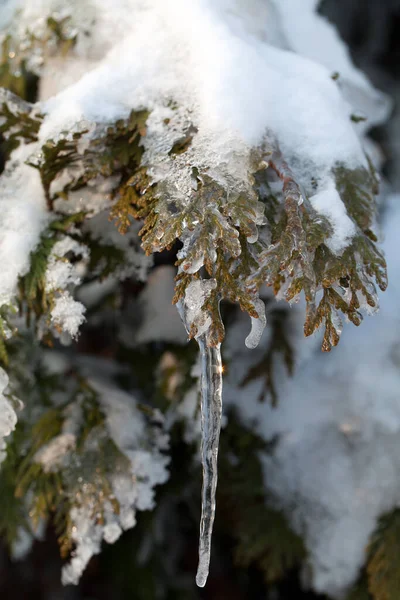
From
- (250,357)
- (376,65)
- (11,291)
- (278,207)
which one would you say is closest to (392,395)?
(250,357)

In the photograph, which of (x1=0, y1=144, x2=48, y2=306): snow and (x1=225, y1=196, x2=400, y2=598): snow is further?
(x1=225, y1=196, x2=400, y2=598): snow

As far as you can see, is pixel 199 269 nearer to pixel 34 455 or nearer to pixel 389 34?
pixel 34 455

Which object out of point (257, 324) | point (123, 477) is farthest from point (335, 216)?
point (123, 477)

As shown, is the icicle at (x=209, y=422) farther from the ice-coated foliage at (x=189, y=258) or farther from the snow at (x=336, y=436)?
the snow at (x=336, y=436)

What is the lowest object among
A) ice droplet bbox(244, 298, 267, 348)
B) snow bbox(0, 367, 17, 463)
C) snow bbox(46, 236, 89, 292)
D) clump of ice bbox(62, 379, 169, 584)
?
clump of ice bbox(62, 379, 169, 584)

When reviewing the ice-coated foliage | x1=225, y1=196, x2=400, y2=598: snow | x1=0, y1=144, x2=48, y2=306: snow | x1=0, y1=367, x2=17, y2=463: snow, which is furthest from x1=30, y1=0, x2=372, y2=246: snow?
x1=225, y1=196, x2=400, y2=598: snow

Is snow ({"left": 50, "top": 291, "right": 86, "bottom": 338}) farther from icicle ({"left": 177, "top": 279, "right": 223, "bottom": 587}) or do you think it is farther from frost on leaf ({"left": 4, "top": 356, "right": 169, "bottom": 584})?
frost on leaf ({"left": 4, "top": 356, "right": 169, "bottom": 584})

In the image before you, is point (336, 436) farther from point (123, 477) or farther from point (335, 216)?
point (335, 216)
